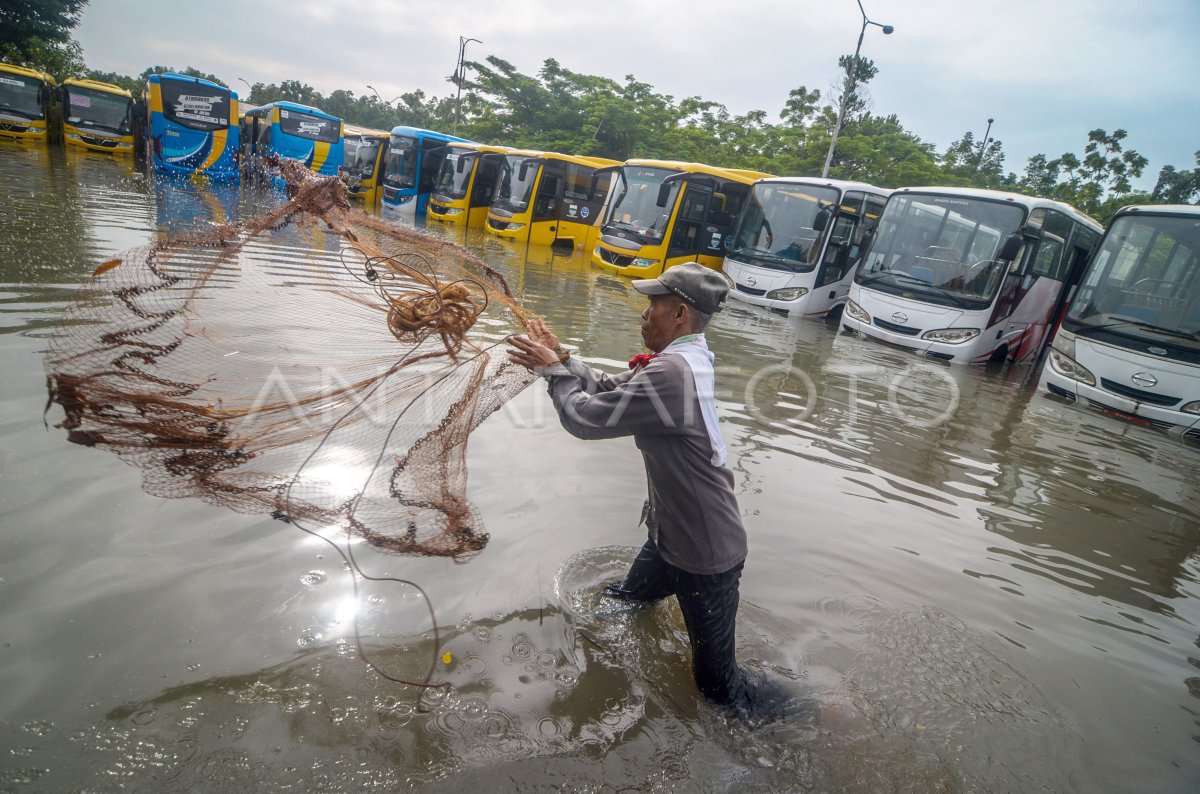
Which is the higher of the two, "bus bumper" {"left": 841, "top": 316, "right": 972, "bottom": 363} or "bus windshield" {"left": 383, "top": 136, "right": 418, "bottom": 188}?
"bus windshield" {"left": 383, "top": 136, "right": 418, "bottom": 188}

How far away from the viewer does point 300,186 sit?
3.52m

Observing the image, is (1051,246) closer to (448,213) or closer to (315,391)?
(315,391)

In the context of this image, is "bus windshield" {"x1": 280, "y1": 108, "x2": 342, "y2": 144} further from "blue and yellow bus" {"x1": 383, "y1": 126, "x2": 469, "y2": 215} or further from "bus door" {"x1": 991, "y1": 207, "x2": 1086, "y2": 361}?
"bus door" {"x1": 991, "y1": 207, "x2": 1086, "y2": 361}

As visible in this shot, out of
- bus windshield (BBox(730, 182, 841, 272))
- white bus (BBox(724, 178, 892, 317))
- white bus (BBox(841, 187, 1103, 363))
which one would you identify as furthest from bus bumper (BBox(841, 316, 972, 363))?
bus windshield (BBox(730, 182, 841, 272))

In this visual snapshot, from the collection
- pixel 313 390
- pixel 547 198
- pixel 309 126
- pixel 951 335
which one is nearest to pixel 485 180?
pixel 547 198

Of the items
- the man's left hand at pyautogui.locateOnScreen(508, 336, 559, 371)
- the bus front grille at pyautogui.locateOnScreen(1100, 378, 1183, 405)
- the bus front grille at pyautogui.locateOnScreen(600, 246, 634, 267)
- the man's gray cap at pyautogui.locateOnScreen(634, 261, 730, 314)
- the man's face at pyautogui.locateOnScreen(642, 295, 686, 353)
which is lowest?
the bus front grille at pyautogui.locateOnScreen(600, 246, 634, 267)

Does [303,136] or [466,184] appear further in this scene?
[303,136]

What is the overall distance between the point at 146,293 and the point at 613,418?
2633 millimetres

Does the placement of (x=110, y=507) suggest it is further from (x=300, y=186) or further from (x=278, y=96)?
(x=278, y=96)

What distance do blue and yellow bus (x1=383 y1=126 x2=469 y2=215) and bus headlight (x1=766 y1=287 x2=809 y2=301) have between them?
50.9 feet

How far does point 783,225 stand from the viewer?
1398 cm

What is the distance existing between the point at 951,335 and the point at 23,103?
30.7 metres

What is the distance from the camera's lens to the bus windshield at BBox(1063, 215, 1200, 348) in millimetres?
8539

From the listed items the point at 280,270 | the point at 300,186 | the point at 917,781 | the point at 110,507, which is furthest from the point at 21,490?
the point at 280,270
